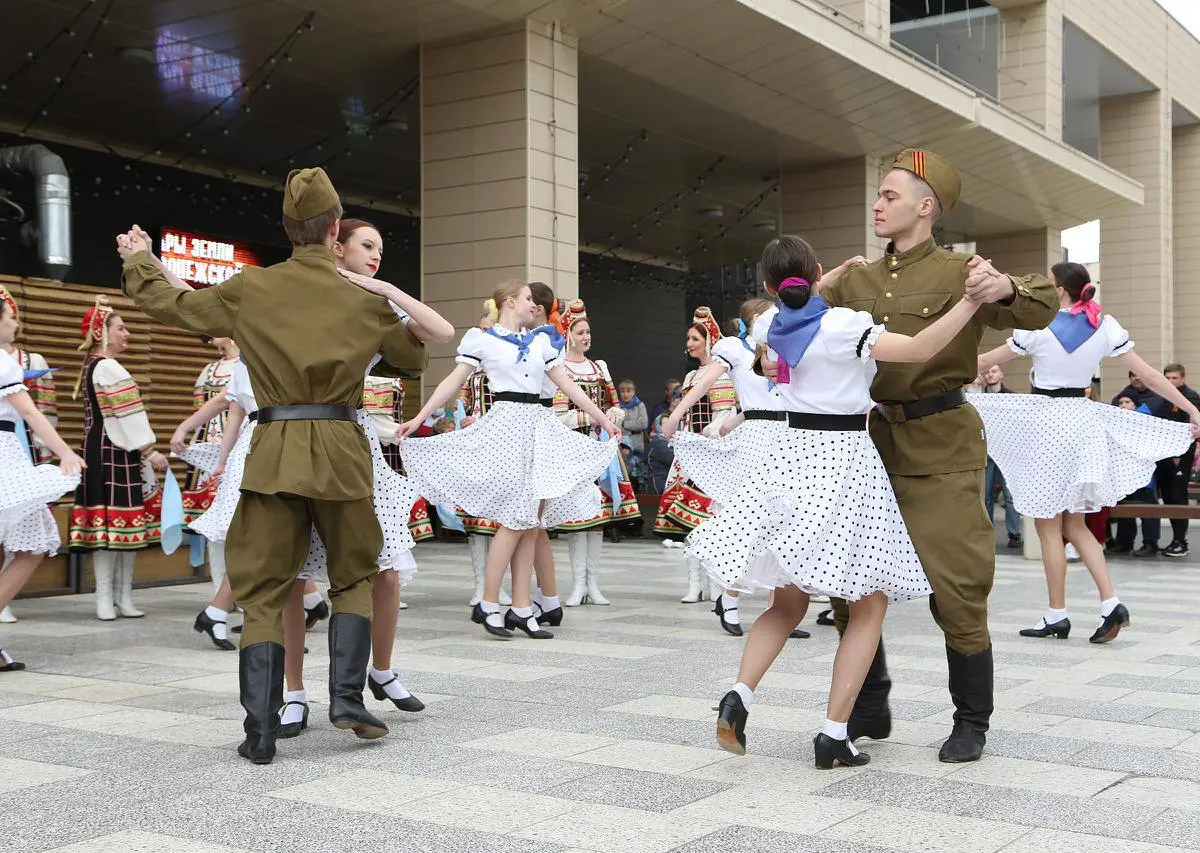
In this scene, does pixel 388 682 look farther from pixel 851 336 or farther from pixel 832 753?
pixel 851 336

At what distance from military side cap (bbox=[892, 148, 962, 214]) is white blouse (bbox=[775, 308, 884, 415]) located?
52cm

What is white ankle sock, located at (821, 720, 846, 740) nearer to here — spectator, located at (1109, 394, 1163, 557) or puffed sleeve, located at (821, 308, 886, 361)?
puffed sleeve, located at (821, 308, 886, 361)

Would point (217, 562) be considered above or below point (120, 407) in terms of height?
below

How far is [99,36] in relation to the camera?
15352 mm

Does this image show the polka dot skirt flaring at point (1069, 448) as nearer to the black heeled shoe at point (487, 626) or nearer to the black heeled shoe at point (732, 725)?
the black heeled shoe at point (487, 626)

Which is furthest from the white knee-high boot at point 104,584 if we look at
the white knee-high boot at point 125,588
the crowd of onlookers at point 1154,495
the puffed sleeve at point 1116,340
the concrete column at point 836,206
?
the concrete column at point 836,206

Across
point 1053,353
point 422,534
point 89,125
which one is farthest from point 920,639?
point 89,125

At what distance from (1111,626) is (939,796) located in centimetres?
350

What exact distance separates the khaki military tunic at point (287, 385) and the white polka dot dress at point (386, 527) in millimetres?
191

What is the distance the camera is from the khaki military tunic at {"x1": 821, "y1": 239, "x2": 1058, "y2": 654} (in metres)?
4.08

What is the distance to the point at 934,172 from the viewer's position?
13.8ft

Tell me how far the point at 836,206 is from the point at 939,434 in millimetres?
17606

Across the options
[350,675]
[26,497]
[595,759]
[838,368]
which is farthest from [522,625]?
[838,368]

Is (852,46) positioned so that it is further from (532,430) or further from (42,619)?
(42,619)
